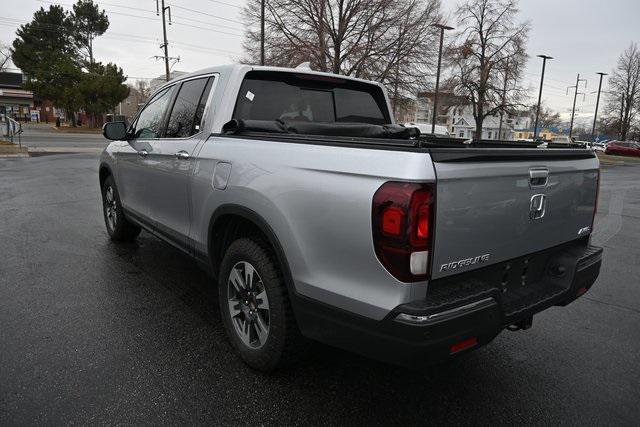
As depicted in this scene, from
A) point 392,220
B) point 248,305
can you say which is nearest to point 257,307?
point 248,305

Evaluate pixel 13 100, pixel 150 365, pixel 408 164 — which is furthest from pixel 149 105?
pixel 13 100

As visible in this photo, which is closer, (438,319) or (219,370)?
(438,319)

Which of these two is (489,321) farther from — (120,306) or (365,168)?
(120,306)

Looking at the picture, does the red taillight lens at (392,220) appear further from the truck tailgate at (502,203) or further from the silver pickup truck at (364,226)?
the truck tailgate at (502,203)

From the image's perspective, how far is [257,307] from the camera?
2.77 m

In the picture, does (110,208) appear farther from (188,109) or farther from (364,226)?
(364,226)

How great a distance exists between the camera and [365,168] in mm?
2043

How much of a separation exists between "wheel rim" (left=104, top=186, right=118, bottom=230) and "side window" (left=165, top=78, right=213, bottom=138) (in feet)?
6.18

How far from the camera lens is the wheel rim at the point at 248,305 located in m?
2.74

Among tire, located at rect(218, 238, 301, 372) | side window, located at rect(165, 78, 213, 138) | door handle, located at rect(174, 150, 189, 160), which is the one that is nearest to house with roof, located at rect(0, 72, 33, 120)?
side window, located at rect(165, 78, 213, 138)

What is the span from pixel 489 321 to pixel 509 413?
0.77 m

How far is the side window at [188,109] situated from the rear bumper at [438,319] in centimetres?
190

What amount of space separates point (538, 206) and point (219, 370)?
2080mm

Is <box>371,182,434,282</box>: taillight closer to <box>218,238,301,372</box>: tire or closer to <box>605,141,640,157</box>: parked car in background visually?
<box>218,238,301,372</box>: tire
